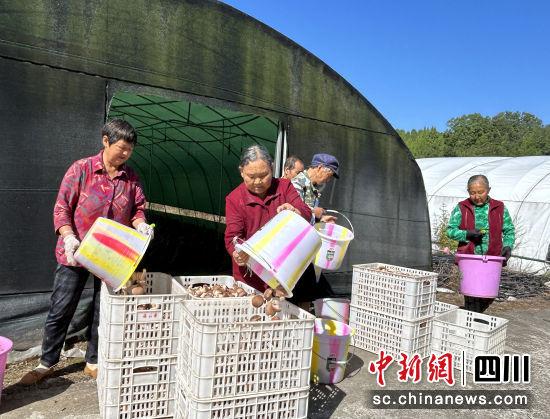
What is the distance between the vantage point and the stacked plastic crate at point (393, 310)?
13.1 ft

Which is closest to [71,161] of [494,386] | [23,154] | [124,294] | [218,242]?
[23,154]

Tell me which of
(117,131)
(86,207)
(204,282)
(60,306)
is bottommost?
(60,306)

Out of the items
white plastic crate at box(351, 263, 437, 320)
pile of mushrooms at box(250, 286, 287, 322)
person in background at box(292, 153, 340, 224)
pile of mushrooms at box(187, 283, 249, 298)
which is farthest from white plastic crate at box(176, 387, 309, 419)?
white plastic crate at box(351, 263, 437, 320)

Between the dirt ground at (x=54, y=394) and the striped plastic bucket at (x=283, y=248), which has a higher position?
the striped plastic bucket at (x=283, y=248)

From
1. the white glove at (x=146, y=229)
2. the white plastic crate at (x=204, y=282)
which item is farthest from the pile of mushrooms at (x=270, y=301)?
the white glove at (x=146, y=229)

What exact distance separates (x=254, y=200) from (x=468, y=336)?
2.54 meters

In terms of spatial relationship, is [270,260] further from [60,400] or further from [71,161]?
[71,161]

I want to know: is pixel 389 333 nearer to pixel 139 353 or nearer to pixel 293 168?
pixel 293 168

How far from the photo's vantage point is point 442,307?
15.1 feet

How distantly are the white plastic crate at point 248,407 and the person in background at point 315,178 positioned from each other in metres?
1.76

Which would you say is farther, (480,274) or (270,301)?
(480,274)

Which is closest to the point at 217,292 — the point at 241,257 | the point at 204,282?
the point at 241,257

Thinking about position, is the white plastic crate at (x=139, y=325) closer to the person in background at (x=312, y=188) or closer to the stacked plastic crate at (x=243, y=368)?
the stacked plastic crate at (x=243, y=368)

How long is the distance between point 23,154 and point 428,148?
39.1 metres
